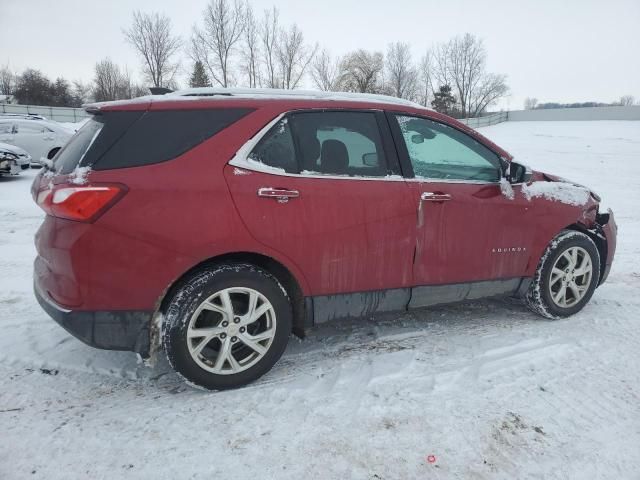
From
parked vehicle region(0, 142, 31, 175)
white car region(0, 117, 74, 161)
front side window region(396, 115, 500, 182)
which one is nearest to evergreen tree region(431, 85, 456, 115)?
white car region(0, 117, 74, 161)

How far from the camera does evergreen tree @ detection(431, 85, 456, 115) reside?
63.0 meters

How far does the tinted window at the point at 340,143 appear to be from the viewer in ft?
9.73

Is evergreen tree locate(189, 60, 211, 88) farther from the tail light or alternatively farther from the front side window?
the tail light

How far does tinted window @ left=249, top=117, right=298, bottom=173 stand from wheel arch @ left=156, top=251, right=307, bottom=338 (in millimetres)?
558

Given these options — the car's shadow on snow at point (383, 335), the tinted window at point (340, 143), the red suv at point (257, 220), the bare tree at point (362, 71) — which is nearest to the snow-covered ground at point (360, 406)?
the car's shadow on snow at point (383, 335)

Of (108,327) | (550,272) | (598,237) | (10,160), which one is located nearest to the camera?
(108,327)

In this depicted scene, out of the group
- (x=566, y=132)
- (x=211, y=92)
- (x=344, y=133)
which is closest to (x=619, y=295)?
(x=344, y=133)

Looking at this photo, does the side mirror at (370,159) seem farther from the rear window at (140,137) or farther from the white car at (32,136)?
the white car at (32,136)

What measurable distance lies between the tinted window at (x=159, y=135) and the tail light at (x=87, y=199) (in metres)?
0.14

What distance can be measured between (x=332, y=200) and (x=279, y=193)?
35cm

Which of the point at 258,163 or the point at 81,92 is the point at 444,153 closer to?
the point at 258,163

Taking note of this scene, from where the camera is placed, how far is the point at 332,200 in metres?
2.94

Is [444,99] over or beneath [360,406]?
over

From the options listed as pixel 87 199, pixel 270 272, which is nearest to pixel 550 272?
pixel 270 272
